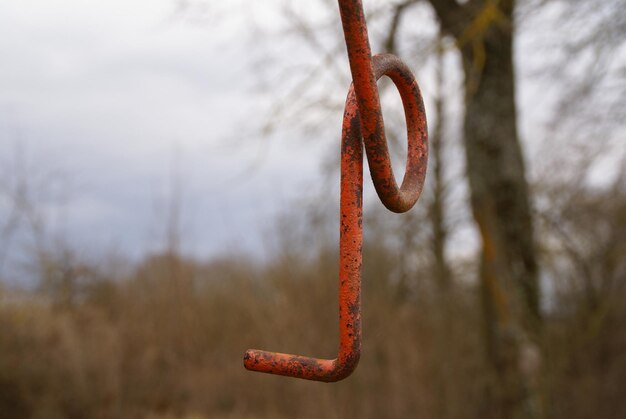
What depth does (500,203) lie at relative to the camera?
6.79m

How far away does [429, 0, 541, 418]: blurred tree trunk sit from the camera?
20.8 feet

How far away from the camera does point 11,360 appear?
8016 mm

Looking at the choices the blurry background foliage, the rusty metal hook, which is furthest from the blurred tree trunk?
the rusty metal hook

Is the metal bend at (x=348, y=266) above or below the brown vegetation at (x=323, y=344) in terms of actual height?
above

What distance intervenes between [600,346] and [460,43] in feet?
19.5

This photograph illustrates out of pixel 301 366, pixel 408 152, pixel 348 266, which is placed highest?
pixel 408 152

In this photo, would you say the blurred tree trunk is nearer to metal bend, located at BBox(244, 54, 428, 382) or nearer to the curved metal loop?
the curved metal loop

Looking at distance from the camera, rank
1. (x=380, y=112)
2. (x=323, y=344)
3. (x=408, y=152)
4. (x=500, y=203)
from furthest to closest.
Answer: (x=323, y=344) → (x=500, y=203) → (x=408, y=152) → (x=380, y=112)

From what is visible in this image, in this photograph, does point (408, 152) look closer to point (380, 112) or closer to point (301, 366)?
point (380, 112)

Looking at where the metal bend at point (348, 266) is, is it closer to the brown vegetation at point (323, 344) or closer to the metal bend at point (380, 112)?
the metal bend at point (380, 112)

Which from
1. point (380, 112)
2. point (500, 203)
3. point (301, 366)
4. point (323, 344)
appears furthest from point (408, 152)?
point (323, 344)

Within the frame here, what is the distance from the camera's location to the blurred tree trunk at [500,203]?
6328mm

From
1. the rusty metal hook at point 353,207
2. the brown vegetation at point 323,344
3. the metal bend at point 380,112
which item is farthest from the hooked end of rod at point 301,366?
the brown vegetation at point 323,344

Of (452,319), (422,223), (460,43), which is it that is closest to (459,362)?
(452,319)
